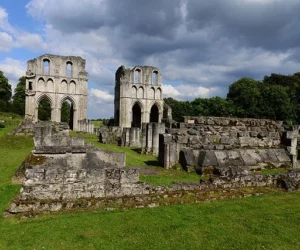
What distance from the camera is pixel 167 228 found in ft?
19.8

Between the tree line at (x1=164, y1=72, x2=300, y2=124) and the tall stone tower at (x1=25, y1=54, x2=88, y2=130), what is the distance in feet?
89.2

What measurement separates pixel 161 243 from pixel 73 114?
42.2 metres

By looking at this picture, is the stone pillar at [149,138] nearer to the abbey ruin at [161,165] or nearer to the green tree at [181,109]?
the abbey ruin at [161,165]

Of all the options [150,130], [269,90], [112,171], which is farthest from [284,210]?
[269,90]

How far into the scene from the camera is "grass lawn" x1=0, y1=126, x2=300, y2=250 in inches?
211

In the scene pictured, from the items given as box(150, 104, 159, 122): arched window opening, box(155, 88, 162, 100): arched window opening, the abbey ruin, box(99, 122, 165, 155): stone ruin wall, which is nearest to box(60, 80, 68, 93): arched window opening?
box(155, 88, 162, 100): arched window opening

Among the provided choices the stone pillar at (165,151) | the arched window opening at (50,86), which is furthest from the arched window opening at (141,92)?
the stone pillar at (165,151)

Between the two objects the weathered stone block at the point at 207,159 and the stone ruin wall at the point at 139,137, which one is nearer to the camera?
the weathered stone block at the point at 207,159

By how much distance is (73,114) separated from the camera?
1791 inches

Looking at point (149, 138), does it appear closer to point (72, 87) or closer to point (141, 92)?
point (72, 87)

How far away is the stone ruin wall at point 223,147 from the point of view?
12.7 metres

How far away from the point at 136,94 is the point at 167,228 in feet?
145

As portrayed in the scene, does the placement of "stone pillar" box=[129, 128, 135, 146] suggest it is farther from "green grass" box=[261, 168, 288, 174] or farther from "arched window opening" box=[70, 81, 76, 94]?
"arched window opening" box=[70, 81, 76, 94]

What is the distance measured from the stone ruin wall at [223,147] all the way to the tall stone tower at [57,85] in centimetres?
3123
